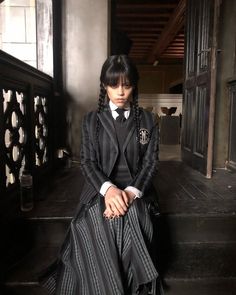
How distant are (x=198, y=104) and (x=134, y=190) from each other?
6.67 ft

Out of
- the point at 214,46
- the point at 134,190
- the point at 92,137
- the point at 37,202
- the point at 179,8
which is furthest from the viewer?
the point at 179,8

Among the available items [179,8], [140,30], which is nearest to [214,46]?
[179,8]

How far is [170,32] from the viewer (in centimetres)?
724

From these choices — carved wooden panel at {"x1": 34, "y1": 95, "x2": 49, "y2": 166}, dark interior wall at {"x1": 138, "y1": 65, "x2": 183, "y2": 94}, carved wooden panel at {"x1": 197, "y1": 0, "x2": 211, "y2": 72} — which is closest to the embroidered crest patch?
carved wooden panel at {"x1": 34, "y1": 95, "x2": 49, "y2": 166}

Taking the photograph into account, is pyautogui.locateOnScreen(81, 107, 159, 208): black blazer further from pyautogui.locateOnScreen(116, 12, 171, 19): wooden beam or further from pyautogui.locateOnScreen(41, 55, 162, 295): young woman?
pyautogui.locateOnScreen(116, 12, 171, 19): wooden beam

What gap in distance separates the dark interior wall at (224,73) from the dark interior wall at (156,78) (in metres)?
8.48

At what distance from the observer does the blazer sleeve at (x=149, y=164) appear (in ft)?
4.73

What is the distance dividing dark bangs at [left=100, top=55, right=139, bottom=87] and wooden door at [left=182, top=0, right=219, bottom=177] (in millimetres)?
1608

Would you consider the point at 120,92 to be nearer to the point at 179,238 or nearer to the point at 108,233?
the point at 108,233

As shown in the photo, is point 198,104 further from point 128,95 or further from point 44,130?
point 128,95

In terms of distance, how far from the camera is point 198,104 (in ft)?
10.3

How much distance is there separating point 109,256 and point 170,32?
6889 mm

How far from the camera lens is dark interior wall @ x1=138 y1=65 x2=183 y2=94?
11.6 meters

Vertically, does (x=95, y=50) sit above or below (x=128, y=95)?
above
